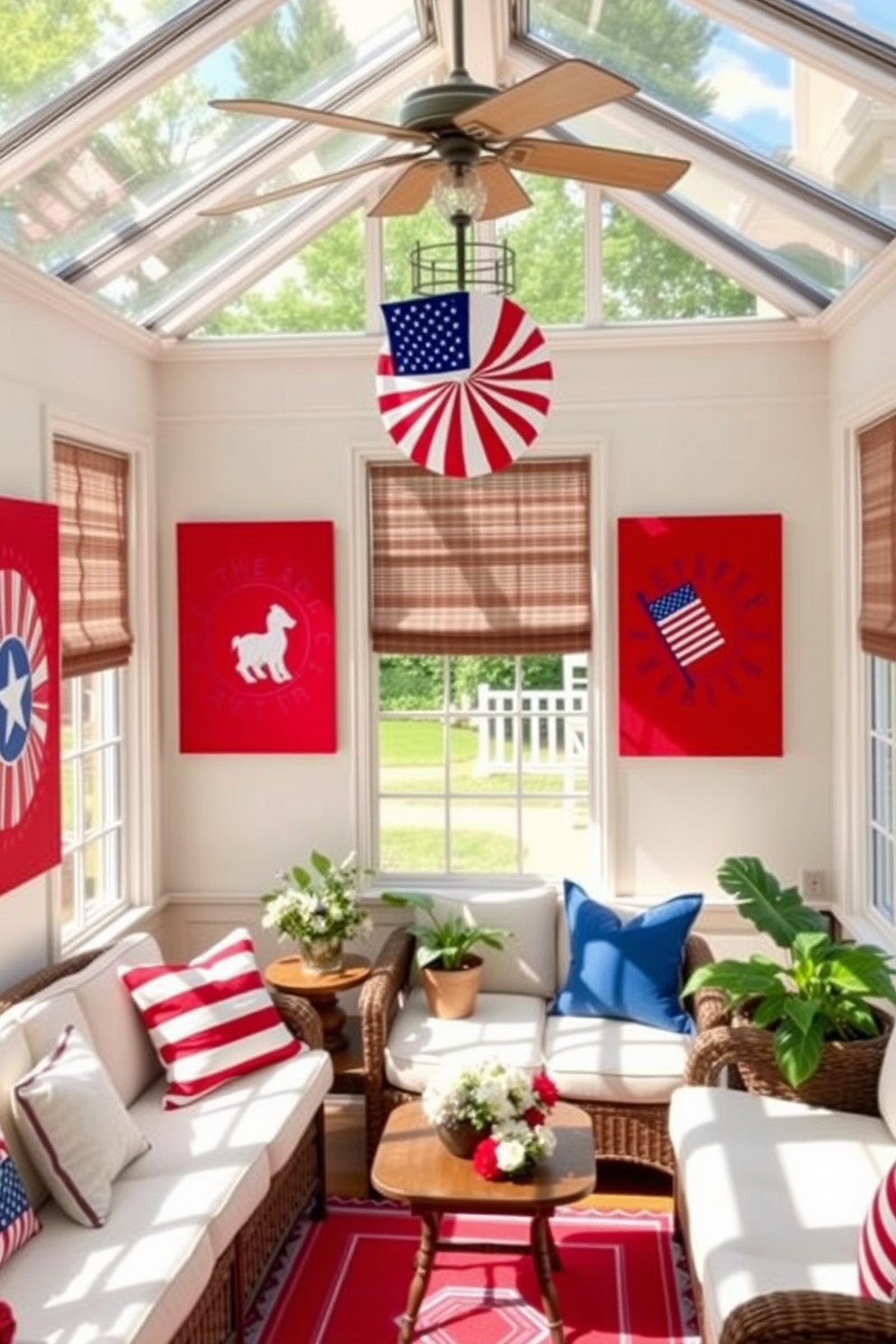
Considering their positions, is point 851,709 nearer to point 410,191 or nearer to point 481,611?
point 481,611

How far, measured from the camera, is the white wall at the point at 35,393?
395 centimetres

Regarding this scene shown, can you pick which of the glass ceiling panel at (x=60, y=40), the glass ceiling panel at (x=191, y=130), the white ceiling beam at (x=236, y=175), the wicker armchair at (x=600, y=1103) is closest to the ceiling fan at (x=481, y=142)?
the glass ceiling panel at (x=60, y=40)

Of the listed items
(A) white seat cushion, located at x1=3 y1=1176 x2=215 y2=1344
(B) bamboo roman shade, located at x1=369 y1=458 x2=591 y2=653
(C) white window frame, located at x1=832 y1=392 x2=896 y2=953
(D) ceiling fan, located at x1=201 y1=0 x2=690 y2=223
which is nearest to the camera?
(D) ceiling fan, located at x1=201 y1=0 x2=690 y2=223

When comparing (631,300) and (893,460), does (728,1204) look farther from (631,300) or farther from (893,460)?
(631,300)

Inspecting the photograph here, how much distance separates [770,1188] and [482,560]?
9.27ft

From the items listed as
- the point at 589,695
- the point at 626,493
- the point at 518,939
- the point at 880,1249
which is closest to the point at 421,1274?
the point at 880,1249

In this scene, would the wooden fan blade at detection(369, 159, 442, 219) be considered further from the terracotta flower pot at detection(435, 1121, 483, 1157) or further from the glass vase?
the glass vase

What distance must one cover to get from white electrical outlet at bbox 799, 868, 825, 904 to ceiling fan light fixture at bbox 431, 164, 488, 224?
339cm

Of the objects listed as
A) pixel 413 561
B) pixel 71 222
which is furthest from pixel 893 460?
pixel 71 222

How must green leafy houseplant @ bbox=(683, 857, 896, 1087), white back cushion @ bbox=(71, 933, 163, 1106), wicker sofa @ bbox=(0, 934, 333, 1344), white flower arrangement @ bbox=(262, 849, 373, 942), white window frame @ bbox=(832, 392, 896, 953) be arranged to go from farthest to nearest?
white window frame @ bbox=(832, 392, 896, 953) < white flower arrangement @ bbox=(262, 849, 373, 942) < white back cushion @ bbox=(71, 933, 163, 1106) < green leafy houseplant @ bbox=(683, 857, 896, 1087) < wicker sofa @ bbox=(0, 934, 333, 1344)

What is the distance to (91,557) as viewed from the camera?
474 cm

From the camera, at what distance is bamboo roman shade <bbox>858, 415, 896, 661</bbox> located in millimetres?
4273

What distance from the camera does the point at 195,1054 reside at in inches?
153

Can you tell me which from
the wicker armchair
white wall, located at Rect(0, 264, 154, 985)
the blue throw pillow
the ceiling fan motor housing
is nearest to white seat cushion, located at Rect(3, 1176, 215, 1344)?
white wall, located at Rect(0, 264, 154, 985)
